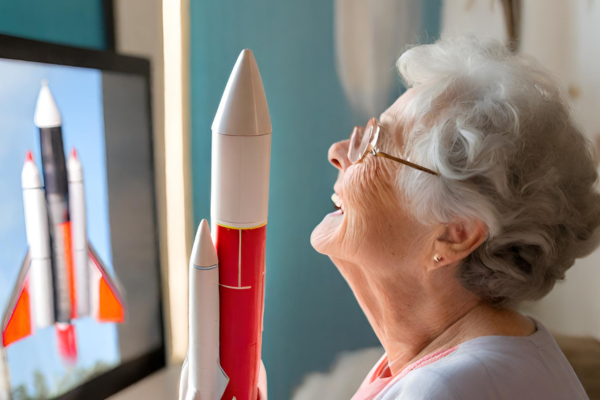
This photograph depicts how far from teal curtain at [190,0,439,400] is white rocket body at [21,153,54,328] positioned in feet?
1.72

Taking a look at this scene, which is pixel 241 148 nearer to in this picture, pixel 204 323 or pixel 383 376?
pixel 204 323

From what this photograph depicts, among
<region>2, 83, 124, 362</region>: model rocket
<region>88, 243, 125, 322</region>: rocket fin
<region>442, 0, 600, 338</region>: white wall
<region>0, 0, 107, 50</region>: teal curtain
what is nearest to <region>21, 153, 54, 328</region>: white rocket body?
<region>2, 83, 124, 362</region>: model rocket

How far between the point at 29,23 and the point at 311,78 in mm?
704

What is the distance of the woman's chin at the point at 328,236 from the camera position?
847 mm

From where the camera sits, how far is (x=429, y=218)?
73 centimetres

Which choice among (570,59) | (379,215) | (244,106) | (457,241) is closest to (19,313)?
(244,106)

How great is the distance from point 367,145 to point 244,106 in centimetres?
23

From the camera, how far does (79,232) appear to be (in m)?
0.99

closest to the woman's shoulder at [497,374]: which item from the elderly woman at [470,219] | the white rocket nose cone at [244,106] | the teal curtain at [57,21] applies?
the elderly woman at [470,219]

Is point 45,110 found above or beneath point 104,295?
above

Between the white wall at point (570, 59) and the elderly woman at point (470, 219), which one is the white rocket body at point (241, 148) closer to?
the elderly woman at point (470, 219)

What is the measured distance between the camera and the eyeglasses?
0.75m

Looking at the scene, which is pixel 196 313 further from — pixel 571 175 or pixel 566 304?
pixel 566 304

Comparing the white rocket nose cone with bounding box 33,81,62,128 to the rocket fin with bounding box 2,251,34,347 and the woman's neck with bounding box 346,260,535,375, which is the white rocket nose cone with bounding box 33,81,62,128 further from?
the woman's neck with bounding box 346,260,535,375
